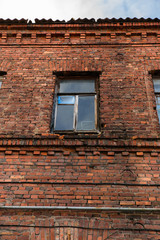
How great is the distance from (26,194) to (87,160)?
1450 millimetres

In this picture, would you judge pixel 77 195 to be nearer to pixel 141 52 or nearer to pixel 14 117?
pixel 14 117

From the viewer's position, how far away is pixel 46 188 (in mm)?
4672

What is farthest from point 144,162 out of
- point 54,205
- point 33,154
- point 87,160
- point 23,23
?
point 23,23

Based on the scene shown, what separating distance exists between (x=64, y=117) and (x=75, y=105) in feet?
1.62

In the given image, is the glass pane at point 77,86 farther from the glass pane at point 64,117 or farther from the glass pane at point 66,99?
the glass pane at point 64,117

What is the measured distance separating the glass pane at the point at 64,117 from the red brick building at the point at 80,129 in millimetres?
27

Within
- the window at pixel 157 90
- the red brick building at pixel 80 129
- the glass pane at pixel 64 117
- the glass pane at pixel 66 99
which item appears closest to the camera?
the red brick building at pixel 80 129

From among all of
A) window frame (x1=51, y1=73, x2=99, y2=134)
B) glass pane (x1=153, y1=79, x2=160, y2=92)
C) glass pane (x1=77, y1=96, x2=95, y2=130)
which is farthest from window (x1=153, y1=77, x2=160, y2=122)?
glass pane (x1=77, y1=96, x2=95, y2=130)

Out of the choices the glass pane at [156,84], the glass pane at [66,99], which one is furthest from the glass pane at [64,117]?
the glass pane at [156,84]

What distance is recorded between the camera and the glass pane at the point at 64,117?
580cm

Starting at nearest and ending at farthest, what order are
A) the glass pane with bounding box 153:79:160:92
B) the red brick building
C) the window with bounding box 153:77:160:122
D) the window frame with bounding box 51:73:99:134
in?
the red brick building
the window frame with bounding box 51:73:99:134
the window with bounding box 153:77:160:122
the glass pane with bounding box 153:79:160:92

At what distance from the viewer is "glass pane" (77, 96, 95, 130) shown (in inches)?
229

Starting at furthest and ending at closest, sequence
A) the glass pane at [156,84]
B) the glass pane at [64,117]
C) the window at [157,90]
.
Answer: the glass pane at [156,84] → the window at [157,90] → the glass pane at [64,117]

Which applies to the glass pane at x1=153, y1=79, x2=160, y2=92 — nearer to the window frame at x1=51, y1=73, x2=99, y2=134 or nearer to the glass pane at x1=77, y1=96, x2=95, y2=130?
the window frame at x1=51, y1=73, x2=99, y2=134
